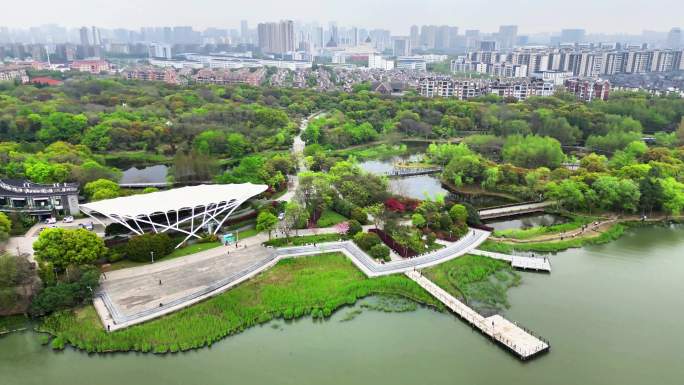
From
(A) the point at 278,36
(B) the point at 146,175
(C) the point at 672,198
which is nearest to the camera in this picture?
(C) the point at 672,198

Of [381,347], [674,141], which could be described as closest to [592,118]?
[674,141]

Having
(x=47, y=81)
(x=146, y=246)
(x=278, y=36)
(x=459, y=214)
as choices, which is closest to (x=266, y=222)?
(x=146, y=246)

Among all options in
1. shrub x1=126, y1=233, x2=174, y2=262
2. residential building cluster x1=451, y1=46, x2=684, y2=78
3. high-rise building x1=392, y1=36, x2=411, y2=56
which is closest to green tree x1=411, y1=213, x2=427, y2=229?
shrub x1=126, y1=233, x2=174, y2=262

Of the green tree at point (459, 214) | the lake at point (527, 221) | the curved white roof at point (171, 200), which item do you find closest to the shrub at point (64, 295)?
the curved white roof at point (171, 200)

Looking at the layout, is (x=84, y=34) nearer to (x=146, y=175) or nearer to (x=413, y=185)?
(x=146, y=175)

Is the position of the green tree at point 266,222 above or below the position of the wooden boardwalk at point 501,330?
above

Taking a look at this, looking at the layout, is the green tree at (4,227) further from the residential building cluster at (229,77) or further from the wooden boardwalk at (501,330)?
the residential building cluster at (229,77)
